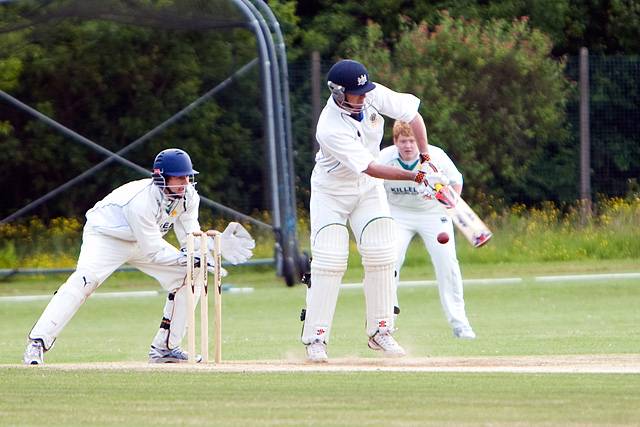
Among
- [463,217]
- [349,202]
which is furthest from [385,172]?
[463,217]

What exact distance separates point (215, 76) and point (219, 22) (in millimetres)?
1548

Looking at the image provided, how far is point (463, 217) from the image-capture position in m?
10.0

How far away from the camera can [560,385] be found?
330 inches

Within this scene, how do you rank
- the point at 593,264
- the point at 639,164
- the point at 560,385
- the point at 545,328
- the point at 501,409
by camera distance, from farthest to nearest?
the point at 639,164 < the point at 593,264 < the point at 545,328 < the point at 560,385 < the point at 501,409

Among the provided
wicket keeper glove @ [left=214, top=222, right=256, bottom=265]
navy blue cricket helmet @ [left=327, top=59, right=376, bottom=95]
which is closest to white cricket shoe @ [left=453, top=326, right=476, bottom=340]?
wicket keeper glove @ [left=214, top=222, right=256, bottom=265]

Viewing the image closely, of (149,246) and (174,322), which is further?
(174,322)

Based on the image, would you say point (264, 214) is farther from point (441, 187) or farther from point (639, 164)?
point (441, 187)

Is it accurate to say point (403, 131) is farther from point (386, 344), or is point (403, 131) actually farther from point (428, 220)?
point (386, 344)

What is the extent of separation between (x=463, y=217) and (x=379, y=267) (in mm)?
608

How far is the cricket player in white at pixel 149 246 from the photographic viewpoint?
33.5ft

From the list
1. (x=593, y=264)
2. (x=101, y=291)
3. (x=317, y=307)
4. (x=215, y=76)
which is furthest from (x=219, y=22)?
(x=317, y=307)

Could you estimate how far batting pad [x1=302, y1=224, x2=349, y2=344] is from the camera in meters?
9.89

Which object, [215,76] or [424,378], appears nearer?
[424,378]

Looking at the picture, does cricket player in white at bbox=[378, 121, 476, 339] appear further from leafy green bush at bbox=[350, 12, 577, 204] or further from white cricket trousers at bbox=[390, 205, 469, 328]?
leafy green bush at bbox=[350, 12, 577, 204]
